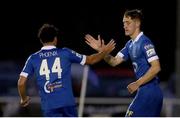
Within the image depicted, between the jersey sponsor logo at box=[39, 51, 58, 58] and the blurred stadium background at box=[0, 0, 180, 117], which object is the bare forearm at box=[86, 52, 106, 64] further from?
the blurred stadium background at box=[0, 0, 180, 117]

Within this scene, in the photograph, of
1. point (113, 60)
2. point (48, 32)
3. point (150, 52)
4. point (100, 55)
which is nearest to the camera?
point (150, 52)

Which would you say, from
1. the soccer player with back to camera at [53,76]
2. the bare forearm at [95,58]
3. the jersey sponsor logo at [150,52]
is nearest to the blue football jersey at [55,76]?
the soccer player with back to camera at [53,76]

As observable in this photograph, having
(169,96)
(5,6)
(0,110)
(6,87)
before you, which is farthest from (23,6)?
(0,110)

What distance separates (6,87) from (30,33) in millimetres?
3053

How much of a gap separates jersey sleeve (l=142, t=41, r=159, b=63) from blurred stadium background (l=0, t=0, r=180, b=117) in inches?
224

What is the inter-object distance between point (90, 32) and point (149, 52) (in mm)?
8635

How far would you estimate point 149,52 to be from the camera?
851 cm

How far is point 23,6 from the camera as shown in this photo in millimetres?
18641

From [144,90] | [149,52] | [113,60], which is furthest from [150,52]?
[113,60]

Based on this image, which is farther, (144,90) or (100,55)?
(100,55)

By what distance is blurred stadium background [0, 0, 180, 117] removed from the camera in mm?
15734

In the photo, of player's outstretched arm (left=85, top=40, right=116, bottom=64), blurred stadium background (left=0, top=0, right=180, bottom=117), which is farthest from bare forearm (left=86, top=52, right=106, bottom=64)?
blurred stadium background (left=0, top=0, right=180, bottom=117)

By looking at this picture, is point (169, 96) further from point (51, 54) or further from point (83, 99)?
point (51, 54)

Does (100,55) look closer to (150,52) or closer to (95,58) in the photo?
(95,58)
